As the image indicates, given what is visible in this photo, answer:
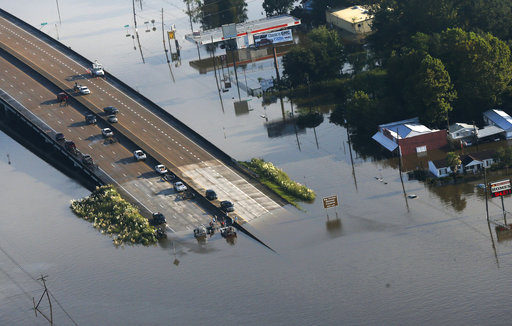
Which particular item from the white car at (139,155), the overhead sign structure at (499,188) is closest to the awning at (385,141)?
the overhead sign structure at (499,188)

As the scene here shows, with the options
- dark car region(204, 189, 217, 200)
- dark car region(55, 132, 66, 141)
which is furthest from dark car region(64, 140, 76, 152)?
dark car region(204, 189, 217, 200)

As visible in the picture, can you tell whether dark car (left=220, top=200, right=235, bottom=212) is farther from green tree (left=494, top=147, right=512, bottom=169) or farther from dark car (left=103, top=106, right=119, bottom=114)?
dark car (left=103, top=106, right=119, bottom=114)

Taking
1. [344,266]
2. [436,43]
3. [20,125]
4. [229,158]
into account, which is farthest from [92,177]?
[436,43]

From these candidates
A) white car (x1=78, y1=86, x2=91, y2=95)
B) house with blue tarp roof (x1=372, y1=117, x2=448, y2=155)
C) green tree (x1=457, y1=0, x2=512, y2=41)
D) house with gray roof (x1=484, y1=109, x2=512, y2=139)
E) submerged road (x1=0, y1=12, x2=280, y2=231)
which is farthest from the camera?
white car (x1=78, y1=86, x2=91, y2=95)

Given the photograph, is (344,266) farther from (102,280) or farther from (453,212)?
(102,280)

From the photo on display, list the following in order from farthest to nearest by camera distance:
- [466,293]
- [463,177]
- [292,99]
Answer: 1. [292,99]
2. [463,177]
3. [466,293]

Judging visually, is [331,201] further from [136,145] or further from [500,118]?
[136,145]

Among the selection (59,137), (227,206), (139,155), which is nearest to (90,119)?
(59,137)
